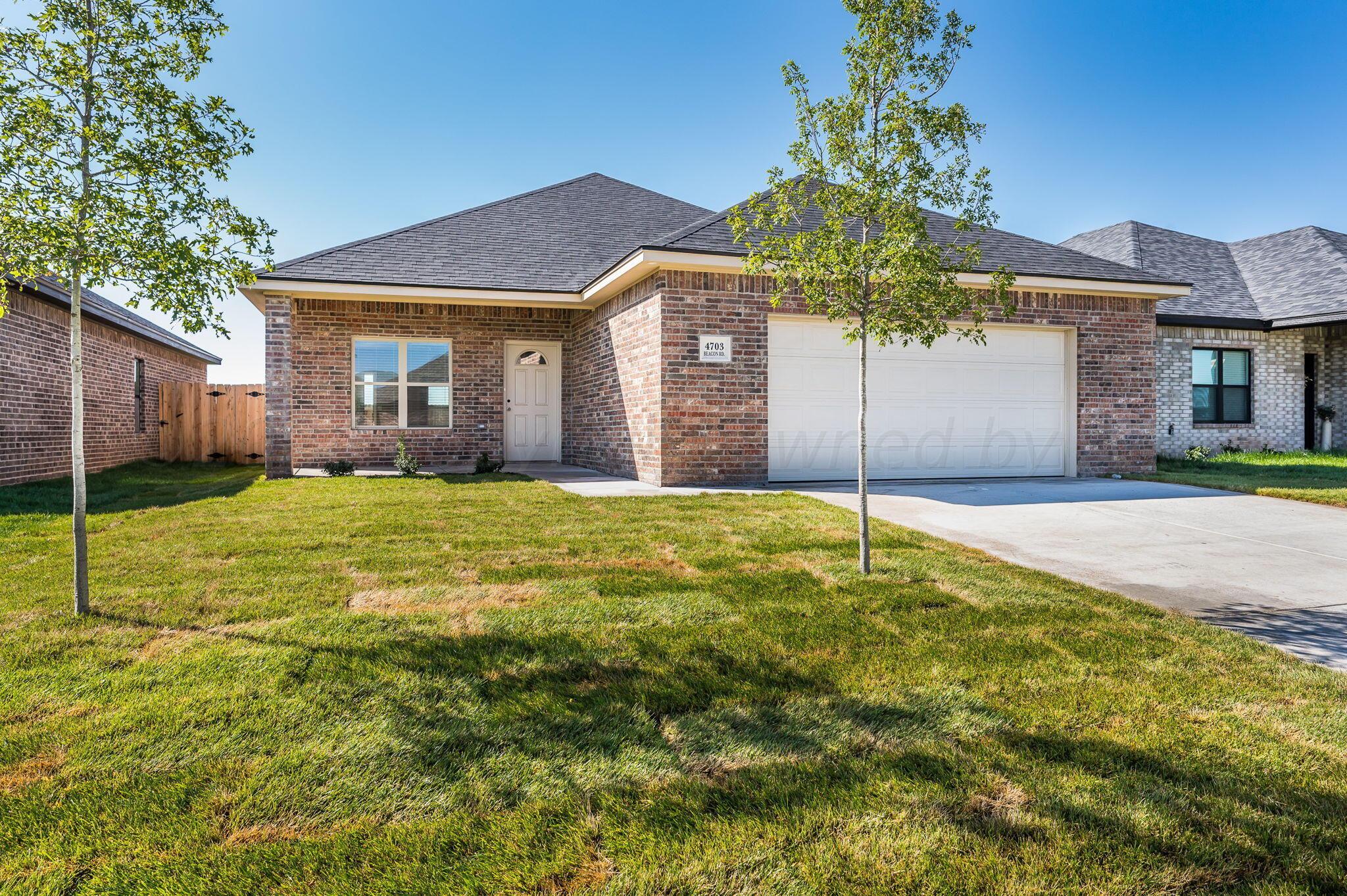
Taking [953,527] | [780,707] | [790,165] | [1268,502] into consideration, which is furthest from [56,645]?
[1268,502]

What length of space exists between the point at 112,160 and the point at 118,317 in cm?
1303

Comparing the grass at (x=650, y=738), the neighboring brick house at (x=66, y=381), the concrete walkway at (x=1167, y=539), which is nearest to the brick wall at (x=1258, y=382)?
the concrete walkway at (x=1167, y=539)

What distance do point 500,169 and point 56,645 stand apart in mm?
13651

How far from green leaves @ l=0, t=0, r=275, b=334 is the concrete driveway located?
18.1ft

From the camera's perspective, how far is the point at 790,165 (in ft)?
15.2

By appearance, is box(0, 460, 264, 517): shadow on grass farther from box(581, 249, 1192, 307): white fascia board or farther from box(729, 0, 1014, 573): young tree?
box(729, 0, 1014, 573): young tree

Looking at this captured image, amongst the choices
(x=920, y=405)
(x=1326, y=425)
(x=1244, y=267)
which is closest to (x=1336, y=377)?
(x=1326, y=425)

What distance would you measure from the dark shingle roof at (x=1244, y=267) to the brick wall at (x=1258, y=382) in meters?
0.60

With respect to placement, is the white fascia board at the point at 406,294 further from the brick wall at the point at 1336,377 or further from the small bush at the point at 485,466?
the brick wall at the point at 1336,377

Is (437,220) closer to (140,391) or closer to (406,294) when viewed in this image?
(406,294)

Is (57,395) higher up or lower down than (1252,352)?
lower down

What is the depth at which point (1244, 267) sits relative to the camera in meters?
17.7

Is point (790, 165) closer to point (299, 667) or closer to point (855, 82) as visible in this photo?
point (855, 82)

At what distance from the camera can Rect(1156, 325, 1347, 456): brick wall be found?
1477 cm
